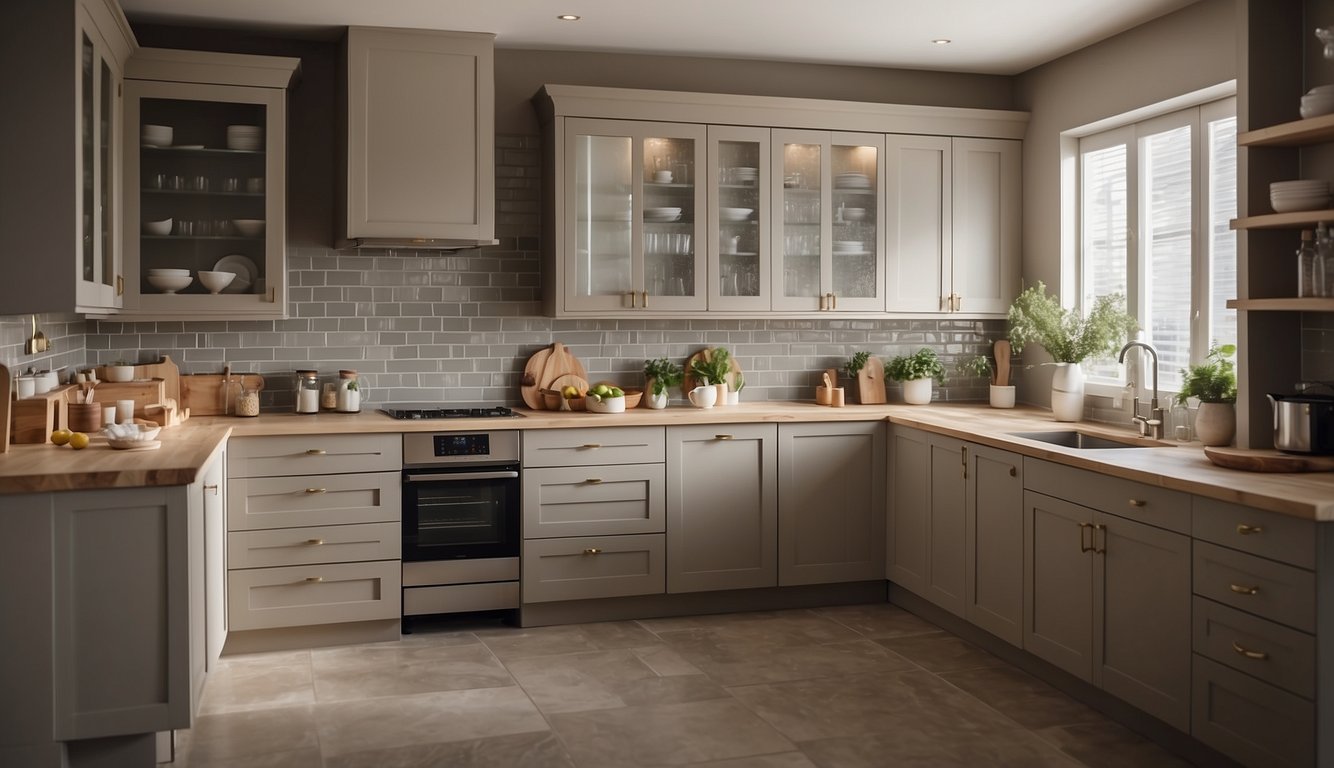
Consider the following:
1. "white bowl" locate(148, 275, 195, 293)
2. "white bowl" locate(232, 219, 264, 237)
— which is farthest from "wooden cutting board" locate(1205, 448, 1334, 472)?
"white bowl" locate(148, 275, 195, 293)

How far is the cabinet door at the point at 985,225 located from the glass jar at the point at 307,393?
306 cm

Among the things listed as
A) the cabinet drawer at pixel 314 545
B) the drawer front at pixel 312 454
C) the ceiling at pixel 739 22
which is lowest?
the cabinet drawer at pixel 314 545

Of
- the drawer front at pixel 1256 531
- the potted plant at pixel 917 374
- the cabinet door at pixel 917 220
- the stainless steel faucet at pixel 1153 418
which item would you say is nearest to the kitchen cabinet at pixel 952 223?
the cabinet door at pixel 917 220

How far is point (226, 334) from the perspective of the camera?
16.5 ft

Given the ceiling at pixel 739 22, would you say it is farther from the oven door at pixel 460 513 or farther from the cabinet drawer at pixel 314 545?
the cabinet drawer at pixel 314 545

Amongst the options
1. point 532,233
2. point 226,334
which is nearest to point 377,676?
point 226,334

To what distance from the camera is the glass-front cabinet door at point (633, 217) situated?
16.6ft

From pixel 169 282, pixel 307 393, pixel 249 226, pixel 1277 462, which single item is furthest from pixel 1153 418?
pixel 169 282

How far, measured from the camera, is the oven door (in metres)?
4.68

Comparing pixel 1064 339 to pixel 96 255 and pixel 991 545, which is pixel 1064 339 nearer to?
pixel 991 545

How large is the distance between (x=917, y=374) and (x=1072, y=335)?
2.87 ft

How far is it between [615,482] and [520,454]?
1.43 ft

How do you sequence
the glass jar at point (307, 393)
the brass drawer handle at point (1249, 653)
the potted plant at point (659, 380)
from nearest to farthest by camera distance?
the brass drawer handle at point (1249, 653), the glass jar at point (307, 393), the potted plant at point (659, 380)

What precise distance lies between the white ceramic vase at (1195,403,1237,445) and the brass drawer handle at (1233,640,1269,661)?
3.74 feet
